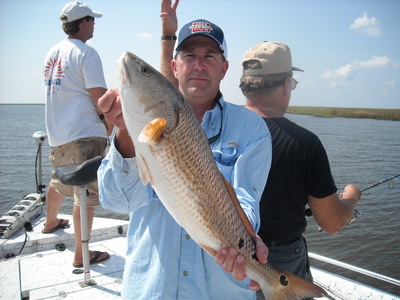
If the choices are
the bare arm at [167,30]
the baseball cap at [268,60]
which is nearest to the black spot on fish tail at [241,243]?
the baseball cap at [268,60]

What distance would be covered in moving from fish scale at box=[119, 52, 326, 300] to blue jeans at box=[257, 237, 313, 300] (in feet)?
3.61

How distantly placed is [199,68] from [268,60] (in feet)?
3.64

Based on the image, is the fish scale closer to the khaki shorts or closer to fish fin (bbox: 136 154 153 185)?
fish fin (bbox: 136 154 153 185)

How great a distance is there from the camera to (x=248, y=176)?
6.97 feet

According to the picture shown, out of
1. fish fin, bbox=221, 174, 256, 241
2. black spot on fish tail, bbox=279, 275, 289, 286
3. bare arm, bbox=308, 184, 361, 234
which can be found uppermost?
fish fin, bbox=221, 174, 256, 241

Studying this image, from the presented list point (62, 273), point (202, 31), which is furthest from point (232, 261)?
point (62, 273)

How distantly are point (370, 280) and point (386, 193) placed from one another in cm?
677

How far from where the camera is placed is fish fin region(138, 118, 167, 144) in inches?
63.6

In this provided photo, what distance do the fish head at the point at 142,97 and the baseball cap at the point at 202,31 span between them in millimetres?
635

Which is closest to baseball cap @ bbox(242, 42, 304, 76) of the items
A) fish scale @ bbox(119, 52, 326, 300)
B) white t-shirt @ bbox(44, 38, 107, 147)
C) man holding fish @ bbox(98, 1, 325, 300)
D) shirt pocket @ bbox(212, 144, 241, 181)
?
man holding fish @ bbox(98, 1, 325, 300)

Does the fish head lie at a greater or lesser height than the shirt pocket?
greater

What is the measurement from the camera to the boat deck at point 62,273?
377 cm

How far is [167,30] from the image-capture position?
11.8 feet

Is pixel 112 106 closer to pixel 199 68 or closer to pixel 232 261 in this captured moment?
pixel 199 68
